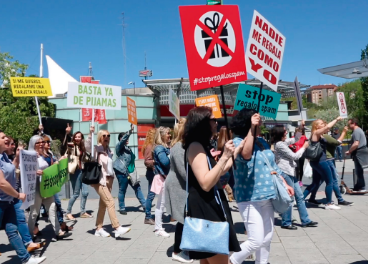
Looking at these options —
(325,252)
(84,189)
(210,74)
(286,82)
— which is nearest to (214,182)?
(210,74)

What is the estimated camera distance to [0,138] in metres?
5.13

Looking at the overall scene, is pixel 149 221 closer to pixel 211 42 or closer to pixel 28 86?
pixel 211 42

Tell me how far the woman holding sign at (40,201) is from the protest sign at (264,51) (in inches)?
142

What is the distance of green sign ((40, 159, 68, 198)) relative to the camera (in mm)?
6261

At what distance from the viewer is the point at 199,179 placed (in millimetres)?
3197

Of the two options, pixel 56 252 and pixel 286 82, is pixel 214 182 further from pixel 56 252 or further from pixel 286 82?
pixel 286 82

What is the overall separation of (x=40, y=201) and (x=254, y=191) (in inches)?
150

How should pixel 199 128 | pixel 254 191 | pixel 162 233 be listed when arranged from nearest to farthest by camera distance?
pixel 199 128, pixel 254 191, pixel 162 233

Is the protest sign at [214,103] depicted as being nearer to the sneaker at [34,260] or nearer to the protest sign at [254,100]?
the protest sign at [254,100]

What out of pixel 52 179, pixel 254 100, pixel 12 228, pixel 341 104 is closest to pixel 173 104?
pixel 254 100

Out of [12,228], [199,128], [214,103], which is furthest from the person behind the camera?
[214,103]

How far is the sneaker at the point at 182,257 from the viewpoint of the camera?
17.4ft

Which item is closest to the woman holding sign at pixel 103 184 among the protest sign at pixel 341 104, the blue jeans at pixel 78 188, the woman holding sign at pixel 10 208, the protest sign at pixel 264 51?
the woman holding sign at pixel 10 208

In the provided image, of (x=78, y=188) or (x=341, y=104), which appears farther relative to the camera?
(x=341, y=104)
